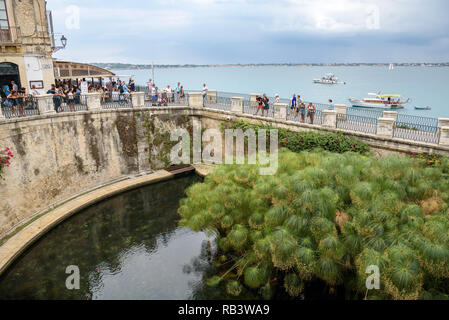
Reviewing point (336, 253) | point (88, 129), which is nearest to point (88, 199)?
point (88, 129)

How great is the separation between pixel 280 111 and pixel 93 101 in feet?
31.3

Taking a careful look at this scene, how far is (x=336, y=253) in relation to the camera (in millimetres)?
7496

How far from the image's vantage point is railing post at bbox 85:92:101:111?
16438mm

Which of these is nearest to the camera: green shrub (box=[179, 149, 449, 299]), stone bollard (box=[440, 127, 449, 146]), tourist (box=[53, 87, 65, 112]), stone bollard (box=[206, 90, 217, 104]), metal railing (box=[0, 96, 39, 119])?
green shrub (box=[179, 149, 449, 299])

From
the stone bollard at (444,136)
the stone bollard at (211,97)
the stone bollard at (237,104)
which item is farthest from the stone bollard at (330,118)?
the stone bollard at (211,97)

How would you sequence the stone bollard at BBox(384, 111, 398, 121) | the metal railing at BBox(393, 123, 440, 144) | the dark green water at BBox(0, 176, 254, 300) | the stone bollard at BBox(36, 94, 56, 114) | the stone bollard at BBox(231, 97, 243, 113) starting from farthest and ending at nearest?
the stone bollard at BBox(231, 97, 243, 113)
the stone bollard at BBox(36, 94, 56, 114)
the stone bollard at BBox(384, 111, 398, 121)
the metal railing at BBox(393, 123, 440, 144)
the dark green water at BBox(0, 176, 254, 300)

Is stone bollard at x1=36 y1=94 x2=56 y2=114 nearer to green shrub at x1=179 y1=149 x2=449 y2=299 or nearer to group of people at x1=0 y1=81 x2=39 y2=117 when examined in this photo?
group of people at x1=0 y1=81 x2=39 y2=117

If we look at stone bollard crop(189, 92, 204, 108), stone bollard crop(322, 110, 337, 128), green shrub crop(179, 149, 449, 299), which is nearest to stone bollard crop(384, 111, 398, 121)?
stone bollard crop(322, 110, 337, 128)

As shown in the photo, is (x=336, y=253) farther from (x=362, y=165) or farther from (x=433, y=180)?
(x=433, y=180)

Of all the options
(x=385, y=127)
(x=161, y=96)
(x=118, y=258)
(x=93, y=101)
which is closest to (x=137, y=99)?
(x=161, y=96)

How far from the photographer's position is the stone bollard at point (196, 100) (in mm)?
19812

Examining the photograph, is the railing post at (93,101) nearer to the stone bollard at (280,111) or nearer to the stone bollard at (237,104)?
the stone bollard at (237,104)

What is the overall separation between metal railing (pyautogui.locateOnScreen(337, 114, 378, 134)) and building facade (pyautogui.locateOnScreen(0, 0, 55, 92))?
15063 millimetres

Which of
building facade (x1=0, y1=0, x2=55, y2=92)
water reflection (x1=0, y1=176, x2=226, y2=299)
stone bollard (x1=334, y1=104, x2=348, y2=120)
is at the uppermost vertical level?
building facade (x1=0, y1=0, x2=55, y2=92)
